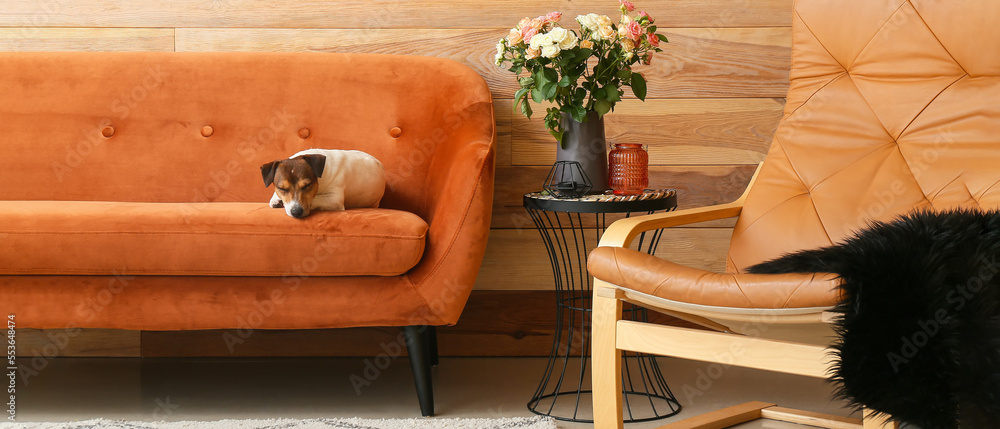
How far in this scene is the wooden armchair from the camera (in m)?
1.26

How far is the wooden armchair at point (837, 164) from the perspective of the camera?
1.26m

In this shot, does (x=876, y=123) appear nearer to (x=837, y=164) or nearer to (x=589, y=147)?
(x=837, y=164)

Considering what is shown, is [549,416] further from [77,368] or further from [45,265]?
[77,368]

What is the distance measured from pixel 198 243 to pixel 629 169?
3.43 feet

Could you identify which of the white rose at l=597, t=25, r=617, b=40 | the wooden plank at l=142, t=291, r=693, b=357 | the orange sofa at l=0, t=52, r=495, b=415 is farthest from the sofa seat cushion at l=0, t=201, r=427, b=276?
the wooden plank at l=142, t=291, r=693, b=357

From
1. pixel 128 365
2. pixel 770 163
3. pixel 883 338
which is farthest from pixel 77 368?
pixel 883 338

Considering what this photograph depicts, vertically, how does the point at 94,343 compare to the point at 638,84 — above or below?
below

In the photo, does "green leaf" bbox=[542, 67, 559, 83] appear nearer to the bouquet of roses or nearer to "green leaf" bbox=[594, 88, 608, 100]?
the bouquet of roses

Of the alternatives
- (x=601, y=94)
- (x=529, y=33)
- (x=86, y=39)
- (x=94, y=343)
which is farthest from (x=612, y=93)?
(x=94, y=343)

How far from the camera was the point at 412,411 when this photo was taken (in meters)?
1.85

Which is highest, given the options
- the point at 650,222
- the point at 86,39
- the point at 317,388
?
the point at 86,39

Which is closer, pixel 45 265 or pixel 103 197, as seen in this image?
pixel 45 265

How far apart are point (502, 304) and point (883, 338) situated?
4.76 ft

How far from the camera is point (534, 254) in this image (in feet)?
7.86
